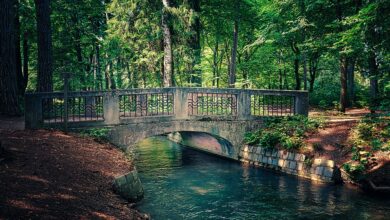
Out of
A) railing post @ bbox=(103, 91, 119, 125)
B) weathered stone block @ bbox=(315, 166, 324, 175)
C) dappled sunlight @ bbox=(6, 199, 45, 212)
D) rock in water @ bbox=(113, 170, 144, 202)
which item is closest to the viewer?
dappled sunlight @ bbox=(6, 199, 45, 212)

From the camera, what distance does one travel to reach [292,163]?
13023 mm

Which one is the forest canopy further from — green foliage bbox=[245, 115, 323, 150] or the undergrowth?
green foliage bbox=[245, 115, 323, 150]

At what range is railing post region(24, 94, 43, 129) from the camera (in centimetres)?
1123

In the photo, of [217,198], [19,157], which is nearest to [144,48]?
[217,198]

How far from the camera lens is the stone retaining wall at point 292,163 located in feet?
38.7

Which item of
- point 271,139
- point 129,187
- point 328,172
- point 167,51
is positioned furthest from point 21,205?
point 167,51

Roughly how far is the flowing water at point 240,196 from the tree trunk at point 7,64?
244 inches

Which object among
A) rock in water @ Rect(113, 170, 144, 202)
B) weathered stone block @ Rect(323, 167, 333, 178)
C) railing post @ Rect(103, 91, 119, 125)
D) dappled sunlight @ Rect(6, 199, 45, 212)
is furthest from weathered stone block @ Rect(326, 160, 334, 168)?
dappled sunlight @ Rect(6, 199, 45, 212)

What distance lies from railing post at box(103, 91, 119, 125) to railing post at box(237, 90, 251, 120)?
5222 mm

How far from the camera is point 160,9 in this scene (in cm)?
1769

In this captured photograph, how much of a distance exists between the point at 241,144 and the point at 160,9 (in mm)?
8116

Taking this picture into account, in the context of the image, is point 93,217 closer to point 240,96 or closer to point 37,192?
point 37,192

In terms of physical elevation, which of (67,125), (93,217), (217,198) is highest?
(67,125)

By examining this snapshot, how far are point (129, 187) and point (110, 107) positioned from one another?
162 inches
